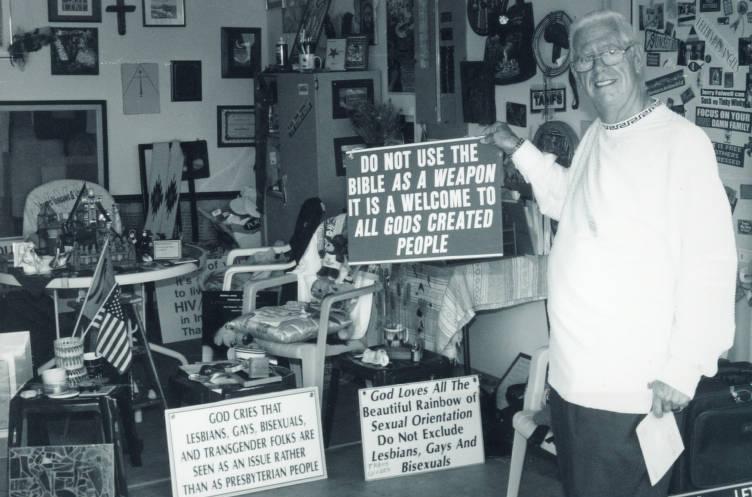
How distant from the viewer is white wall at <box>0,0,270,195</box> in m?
7.28

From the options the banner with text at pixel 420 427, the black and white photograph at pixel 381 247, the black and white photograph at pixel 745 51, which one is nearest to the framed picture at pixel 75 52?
the black and white photograph at pixel 381 247

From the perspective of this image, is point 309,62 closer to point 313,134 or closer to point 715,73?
point 313,134

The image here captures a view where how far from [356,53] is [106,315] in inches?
108

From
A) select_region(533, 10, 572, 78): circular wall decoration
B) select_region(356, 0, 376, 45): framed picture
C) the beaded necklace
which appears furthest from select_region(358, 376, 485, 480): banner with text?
select_region(356, 0, 376, 45): framed picture

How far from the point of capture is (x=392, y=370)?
4480mm

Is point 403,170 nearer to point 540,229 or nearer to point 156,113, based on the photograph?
point 540,229

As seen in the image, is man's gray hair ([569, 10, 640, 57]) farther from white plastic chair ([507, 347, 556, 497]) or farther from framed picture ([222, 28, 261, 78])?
framed picture ([222, 28, 261, 78])

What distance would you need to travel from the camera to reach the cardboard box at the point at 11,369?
184 inches

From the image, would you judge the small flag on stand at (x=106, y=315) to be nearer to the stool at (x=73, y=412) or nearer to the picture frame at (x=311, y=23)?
the stool at (x=73, y=412)

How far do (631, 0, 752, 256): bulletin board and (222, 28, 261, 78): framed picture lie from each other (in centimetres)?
412

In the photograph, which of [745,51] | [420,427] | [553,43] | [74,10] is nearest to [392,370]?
[420,427]

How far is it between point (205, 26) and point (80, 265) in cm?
310

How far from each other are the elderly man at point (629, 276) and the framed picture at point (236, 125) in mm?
5538

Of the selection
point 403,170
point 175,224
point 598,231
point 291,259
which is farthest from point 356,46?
point 598,231
